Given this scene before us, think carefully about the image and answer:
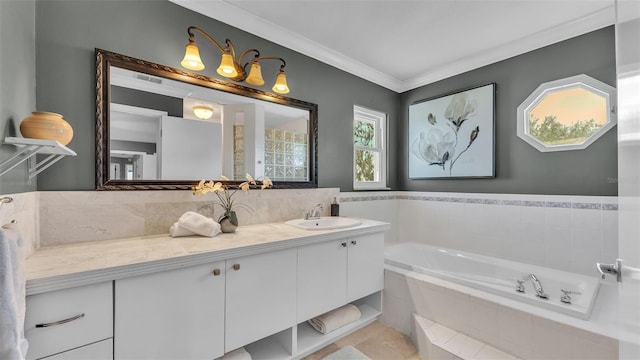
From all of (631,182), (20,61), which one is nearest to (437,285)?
(631,182)

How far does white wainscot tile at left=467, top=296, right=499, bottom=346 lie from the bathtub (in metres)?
0.12

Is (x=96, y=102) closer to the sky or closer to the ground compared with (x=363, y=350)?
closer to the sky

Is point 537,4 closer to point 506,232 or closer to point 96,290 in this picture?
point 506,232

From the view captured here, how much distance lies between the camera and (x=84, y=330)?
0.99m

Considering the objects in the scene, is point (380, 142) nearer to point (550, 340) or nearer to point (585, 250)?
point (585, 250)

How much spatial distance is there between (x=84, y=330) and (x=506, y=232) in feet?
10.0

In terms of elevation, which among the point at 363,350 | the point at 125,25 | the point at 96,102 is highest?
the point at 125,25

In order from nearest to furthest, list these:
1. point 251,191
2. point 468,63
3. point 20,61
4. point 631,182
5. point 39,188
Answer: point 631,182, point 20,61, point 39,188, point 251,191, point 468,63

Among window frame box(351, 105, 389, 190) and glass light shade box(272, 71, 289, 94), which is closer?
glass light shade box(272, 71, 289, 94)

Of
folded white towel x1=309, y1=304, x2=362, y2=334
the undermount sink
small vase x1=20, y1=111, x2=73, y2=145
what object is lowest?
folded white towel x1=309, y1=304, x2=362, y2=334

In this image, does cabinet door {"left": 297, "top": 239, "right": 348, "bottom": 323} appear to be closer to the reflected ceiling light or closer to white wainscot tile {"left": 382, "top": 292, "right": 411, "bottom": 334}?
white wainscot tile {"left": 382, "top": 292, "right": 411, "bottom": 334}

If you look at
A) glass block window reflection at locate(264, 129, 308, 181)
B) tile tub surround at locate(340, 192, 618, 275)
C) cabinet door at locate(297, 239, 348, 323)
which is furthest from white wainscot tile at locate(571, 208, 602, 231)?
glass block window reflection at locate(264, 129, 308, 181)

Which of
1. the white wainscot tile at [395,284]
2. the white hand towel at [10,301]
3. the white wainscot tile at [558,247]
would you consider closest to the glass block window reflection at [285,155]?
the white wainscot tile at [395,284]

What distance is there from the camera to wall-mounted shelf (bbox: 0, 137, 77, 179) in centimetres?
94
